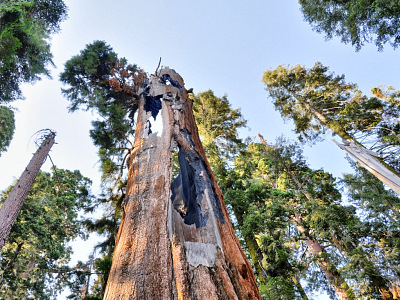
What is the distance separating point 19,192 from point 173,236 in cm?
827

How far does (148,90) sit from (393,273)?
932cm

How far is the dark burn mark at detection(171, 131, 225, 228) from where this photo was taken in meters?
1.58

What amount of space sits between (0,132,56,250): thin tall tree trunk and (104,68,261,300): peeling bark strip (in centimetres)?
695

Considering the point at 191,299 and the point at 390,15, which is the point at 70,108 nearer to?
the point at 191,299

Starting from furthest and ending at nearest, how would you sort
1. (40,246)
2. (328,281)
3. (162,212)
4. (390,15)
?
(40,246), (328,281), (390,15), (162,212)

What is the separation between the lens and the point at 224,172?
31.7 ft

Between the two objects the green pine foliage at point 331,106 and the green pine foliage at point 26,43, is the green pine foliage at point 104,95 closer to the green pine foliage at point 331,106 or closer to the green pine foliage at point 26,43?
the green pine foliage at point 26,43

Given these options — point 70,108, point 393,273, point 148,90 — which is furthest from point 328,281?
point 70,108

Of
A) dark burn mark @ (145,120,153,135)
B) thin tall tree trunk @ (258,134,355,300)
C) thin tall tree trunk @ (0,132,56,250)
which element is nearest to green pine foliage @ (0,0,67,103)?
thin tall tree trunk @ (0,132,56,250)

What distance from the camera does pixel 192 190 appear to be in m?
1.80

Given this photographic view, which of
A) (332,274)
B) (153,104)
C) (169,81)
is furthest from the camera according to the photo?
(332,274)

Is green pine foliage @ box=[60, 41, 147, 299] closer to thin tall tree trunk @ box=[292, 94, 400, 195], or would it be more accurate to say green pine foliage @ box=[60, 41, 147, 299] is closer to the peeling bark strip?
the peeling bark strip

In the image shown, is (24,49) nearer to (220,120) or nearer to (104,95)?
(104,95)

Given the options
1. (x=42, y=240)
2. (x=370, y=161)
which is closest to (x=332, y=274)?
(x=370, y=161)
